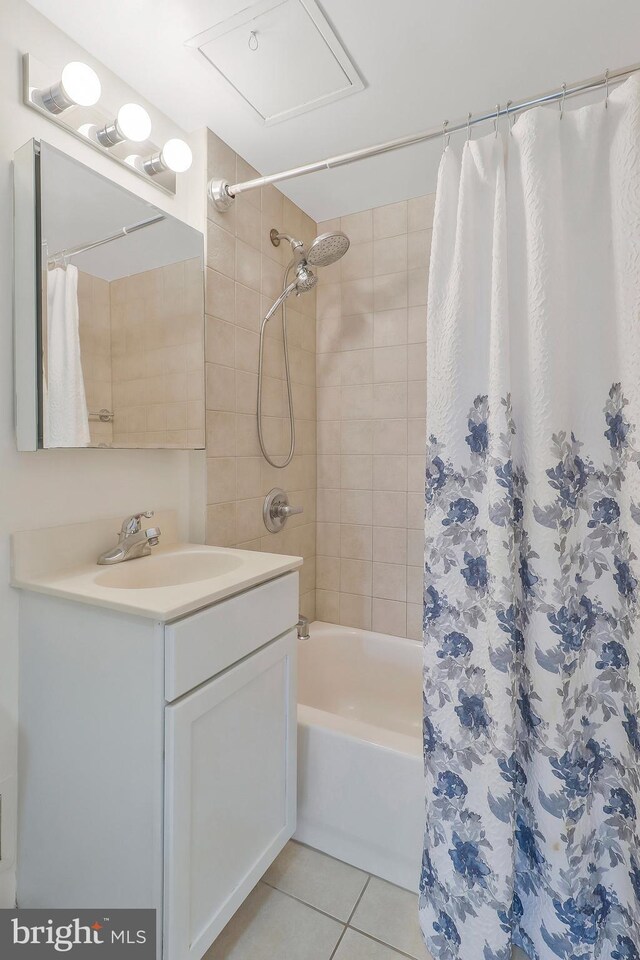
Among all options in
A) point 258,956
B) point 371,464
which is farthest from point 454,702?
point 371,464

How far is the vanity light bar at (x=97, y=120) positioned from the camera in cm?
110

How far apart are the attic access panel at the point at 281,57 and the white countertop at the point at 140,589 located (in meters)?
1.37

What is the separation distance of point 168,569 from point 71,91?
1.22 meters

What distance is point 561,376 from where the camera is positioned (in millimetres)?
1025

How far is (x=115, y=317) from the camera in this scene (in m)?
1.28

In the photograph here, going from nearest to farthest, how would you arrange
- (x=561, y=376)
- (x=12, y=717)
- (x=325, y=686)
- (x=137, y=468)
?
(x=561, y=376)
(x=12, y=717)
(x=137, y=468)
(x=325, y=686)

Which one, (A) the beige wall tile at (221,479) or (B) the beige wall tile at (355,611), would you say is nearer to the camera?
(A) the beige wall tile at (221,479)

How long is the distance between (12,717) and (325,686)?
4.08 ft

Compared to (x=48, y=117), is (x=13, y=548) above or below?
below

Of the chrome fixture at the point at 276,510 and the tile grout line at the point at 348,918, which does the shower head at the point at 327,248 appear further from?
the tile grout line at the point at 348,918

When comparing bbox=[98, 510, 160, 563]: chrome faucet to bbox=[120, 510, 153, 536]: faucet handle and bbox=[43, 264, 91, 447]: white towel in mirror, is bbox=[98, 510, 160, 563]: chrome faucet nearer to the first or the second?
bbox=[120, 510, 153, 536]: faucet handle

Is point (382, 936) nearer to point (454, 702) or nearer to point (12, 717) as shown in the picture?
point (454, 702)

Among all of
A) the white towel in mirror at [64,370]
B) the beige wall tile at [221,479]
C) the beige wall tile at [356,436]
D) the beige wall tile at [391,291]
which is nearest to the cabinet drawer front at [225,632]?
the beige wall tile at [221,479]

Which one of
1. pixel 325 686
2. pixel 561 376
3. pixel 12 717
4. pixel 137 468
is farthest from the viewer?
pixel 325 686
